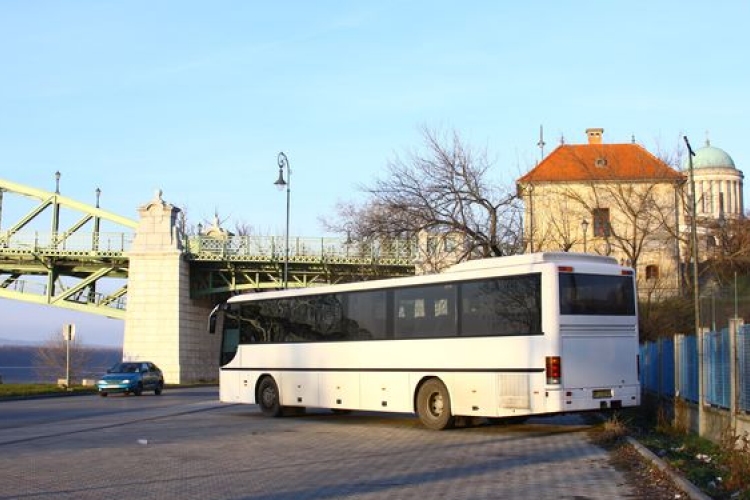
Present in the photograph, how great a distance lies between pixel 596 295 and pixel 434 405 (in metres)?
4.31

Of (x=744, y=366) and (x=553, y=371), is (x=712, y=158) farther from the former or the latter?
(x=744, y=366)

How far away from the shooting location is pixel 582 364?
1755 cm

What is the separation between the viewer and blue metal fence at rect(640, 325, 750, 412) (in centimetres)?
1382

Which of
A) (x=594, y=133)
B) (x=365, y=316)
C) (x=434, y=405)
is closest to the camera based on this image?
(x=434, y=405)

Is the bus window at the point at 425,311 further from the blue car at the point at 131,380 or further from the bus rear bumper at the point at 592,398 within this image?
the blue car at the point at 131,380

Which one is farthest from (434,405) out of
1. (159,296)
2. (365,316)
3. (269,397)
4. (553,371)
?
(159,296)

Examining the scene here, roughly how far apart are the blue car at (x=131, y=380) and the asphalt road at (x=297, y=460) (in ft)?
50.6

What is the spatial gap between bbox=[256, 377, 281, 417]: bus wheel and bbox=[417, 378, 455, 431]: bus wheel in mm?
5676

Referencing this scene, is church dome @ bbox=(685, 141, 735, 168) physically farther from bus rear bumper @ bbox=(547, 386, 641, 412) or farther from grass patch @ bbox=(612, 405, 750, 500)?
bus rear bumper @ bbox=(547, 386, 641, 412)

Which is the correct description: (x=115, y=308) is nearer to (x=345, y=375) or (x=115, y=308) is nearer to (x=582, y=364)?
(x=345, y=375)

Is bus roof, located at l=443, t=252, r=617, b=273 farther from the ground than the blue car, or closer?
farther from the ground

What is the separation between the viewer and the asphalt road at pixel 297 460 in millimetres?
11156

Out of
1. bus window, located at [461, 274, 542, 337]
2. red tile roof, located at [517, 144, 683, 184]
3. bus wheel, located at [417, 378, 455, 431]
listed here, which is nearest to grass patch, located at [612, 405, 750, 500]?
bus window, located at [461, 274, 542, 337]

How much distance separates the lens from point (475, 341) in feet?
61.2
